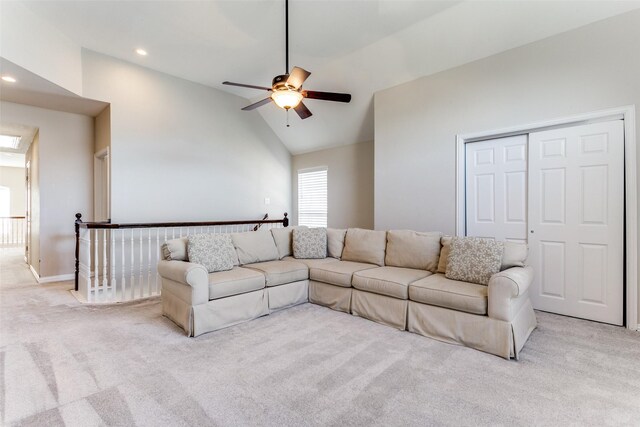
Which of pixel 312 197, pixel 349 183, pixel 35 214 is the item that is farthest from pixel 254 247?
pixel 35 214

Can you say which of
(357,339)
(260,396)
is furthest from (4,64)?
(357,339)

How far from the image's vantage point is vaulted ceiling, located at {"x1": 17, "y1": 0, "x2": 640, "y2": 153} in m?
3.27

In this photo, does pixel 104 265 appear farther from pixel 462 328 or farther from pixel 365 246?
pixel 462 328

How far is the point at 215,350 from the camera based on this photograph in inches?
101

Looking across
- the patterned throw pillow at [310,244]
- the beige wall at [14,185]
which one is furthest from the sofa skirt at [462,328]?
the beige wall at [14,185]

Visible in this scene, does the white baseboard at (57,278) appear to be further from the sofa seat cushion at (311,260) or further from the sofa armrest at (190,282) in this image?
the sofa seat cushion at (311,260)

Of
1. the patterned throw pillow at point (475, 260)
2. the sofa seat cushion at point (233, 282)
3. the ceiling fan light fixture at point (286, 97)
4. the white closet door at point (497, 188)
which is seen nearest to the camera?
the patterned throw pillow at point (475, 260)

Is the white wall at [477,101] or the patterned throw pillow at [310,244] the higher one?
the white wall at [477,101]

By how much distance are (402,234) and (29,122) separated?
580cm

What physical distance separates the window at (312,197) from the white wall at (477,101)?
1898mm

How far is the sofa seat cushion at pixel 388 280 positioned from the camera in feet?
9.98

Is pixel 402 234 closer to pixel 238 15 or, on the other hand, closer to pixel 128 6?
pixel 238 15

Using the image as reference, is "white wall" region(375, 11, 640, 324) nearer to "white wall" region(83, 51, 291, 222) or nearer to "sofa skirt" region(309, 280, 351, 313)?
"sofa skirt" region(309, 280, 351, 313)

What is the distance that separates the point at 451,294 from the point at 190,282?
2.34 m
